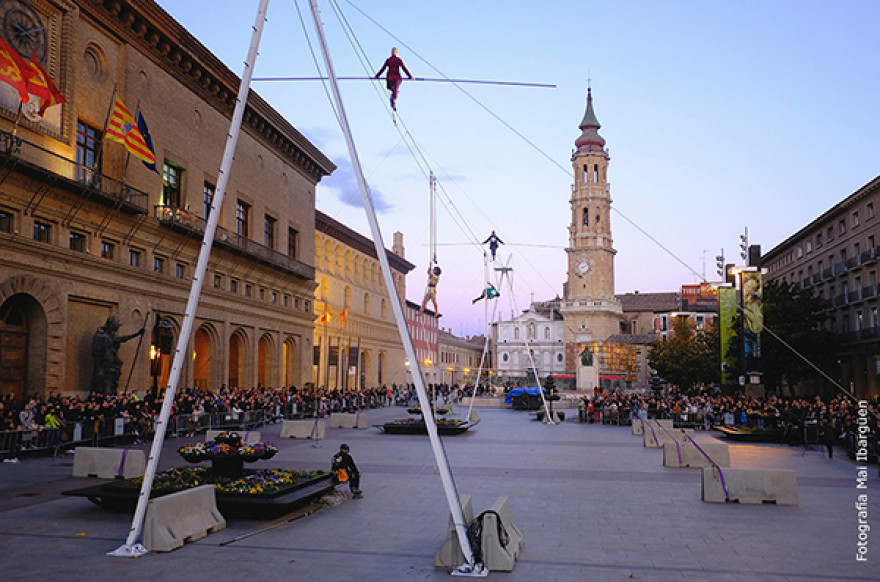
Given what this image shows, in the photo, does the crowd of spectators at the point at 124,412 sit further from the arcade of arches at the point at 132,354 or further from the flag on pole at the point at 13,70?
the flag on pole at the point at 13,70

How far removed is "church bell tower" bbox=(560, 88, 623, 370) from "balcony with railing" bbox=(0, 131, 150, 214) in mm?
103977

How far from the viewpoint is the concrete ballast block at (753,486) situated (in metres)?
15.5

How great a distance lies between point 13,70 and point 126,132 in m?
4.65

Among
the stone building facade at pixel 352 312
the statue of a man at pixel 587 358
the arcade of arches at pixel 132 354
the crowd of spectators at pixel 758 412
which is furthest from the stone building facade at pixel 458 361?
the crowd of spectators at pixel 758 412

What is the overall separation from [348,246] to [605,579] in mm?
65908

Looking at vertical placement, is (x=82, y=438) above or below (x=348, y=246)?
below

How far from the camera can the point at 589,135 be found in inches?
5226

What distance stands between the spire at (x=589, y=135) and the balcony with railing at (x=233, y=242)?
283 feet

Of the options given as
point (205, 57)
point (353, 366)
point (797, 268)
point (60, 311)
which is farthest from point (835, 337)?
point (60, 311)

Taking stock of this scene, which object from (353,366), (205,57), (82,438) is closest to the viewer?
(82,438)

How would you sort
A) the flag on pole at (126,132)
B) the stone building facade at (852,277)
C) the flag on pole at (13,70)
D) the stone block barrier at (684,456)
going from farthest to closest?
the stone building facade at (852,277)
the flag on pole at (126,132)
the flag on pole at (13,70)
the stone block barrier at (684,456)

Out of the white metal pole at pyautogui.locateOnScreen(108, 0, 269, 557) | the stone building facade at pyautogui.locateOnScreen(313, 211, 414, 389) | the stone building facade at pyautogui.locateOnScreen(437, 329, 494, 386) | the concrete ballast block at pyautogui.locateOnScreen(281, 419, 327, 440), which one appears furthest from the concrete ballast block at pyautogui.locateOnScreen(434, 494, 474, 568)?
the stone building facade at pyautogui.locateOnScreen(437, 329, 494, 386)

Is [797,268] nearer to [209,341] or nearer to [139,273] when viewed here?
[209,341]

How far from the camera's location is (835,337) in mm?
55812
